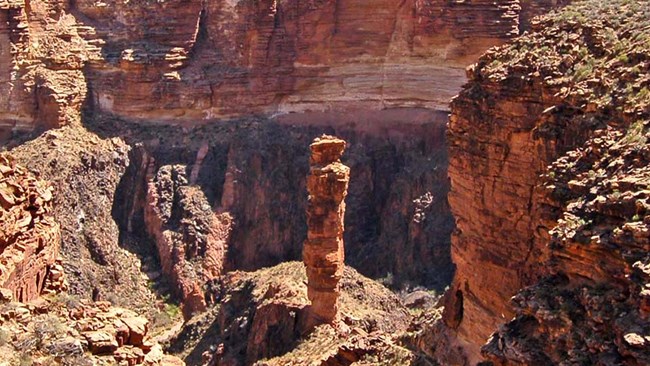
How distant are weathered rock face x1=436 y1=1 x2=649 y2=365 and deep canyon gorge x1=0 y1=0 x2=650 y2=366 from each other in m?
0.11

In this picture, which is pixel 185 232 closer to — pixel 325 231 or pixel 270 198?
pixel 270 198

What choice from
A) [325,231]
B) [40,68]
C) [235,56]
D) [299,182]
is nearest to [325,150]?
[325,231]

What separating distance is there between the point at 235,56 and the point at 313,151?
29.8 meters

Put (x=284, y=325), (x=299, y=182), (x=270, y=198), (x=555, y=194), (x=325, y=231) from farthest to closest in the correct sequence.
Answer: (x=299, y=182) → (x=270, y=198) → (x=284, y=325) → (x=325, y=231) → (x=555, y=194)

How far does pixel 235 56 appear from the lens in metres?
76.2

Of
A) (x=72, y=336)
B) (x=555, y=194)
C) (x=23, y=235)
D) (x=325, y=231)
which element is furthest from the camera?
(x=325, y=231)

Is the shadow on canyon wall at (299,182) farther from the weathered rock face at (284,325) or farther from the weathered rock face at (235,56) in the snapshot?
the weathered rock face at (284,325)

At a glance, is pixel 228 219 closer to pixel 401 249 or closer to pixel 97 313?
pixel 401 249

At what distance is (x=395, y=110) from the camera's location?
76.2m

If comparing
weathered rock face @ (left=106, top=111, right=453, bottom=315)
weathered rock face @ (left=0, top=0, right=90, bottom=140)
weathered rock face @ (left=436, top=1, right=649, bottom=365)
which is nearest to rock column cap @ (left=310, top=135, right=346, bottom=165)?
weathered rock face @ (left=436, top=1, right=649, bottom=365)

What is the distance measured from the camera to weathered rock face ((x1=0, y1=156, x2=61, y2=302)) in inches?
924

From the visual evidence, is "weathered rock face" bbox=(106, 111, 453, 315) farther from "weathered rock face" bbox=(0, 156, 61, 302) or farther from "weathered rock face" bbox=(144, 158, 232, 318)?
"weathered rock face" bbox=(0, 156, 61, 302)

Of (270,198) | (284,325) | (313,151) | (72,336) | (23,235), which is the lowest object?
(284,325)

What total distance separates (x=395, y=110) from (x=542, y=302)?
Answer: 53.7 metres
